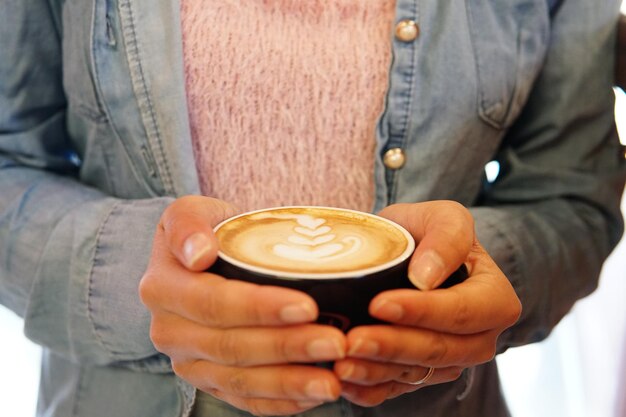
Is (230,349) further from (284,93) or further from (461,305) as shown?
(284,93)

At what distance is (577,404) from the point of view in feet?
4.57

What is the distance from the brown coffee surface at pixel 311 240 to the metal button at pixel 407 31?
0.76 ft

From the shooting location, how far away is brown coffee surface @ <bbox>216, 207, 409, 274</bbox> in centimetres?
46

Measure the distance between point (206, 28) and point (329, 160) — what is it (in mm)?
188

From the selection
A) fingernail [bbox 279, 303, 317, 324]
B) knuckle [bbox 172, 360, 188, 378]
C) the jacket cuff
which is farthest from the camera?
the jacket cuff

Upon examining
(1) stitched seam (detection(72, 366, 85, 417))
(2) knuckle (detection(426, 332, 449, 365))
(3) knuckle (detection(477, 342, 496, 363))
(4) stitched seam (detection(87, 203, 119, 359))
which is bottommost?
(1) stitched seam (detection(72, 366, 85, 417))

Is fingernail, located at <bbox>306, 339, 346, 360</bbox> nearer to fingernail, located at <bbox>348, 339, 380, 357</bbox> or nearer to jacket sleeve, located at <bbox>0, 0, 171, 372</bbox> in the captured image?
fingernail, located at <bbox>348, 339, 380, 357</bbox>

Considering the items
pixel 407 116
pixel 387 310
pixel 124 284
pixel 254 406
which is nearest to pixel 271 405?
pixel 254 406

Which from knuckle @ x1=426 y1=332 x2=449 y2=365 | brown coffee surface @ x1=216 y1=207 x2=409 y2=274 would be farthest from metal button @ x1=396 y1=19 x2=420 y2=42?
knuckle @ x1=426 y1=332 x2=449 y2=365

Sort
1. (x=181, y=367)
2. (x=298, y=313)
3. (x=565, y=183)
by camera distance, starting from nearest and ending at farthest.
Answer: (x=298, y=313) < (x=181, y=367) < (x=565, y=183)

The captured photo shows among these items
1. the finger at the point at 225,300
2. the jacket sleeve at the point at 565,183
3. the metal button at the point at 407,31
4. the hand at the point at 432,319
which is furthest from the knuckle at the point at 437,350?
the metal button at the point at 407,31

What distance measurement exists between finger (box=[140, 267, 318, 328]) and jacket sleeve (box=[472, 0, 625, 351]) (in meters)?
0.34

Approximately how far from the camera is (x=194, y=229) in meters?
0.47

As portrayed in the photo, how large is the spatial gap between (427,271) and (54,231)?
41 cm
